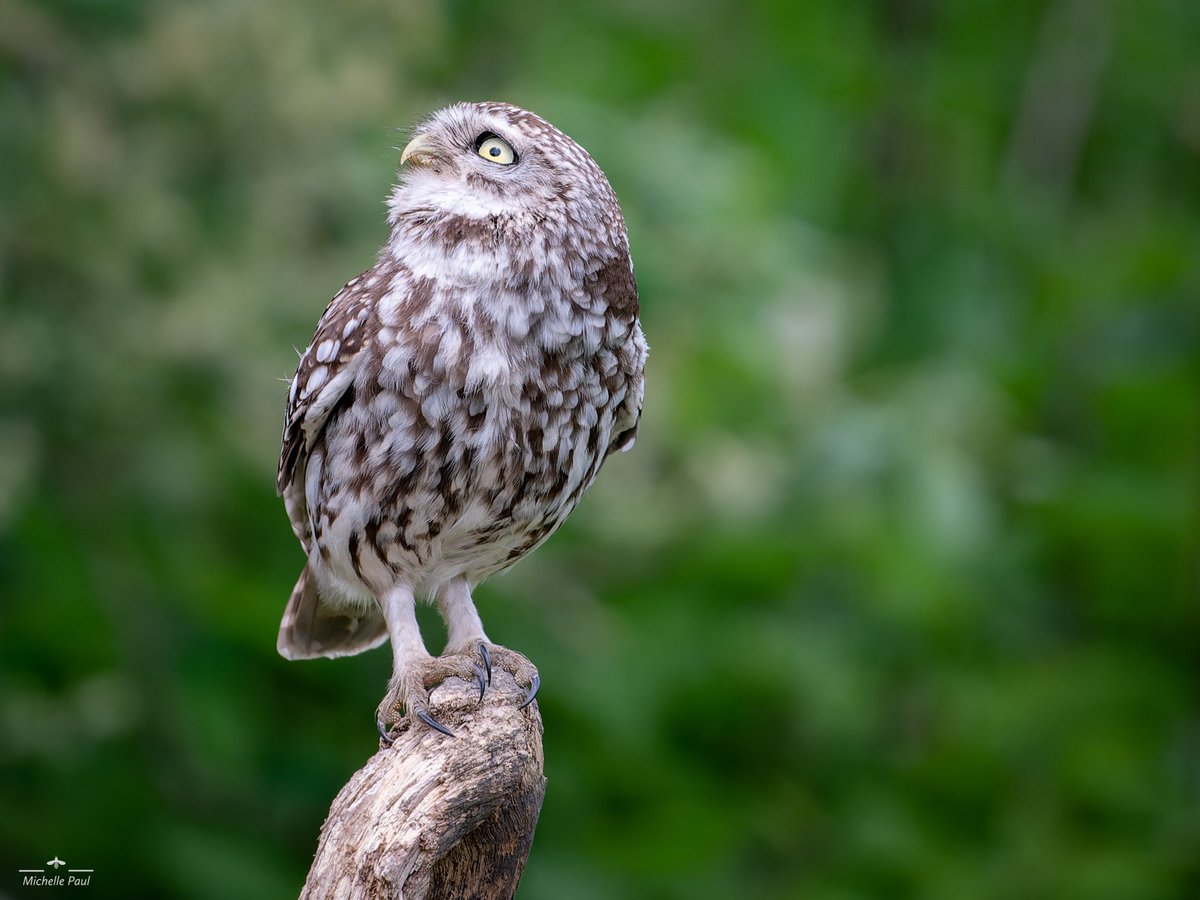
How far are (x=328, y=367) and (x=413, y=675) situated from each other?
79 cm

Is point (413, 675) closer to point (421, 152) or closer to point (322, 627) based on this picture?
point (322, 627)

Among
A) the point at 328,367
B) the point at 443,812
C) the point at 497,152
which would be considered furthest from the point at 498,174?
the point at 443,812

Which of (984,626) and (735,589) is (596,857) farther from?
(984,626)

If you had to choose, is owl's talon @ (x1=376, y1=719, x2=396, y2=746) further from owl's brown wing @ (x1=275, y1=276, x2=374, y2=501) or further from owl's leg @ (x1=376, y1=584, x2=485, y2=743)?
owl's brown wing @ (x1=275, y1=276, x2=374, y2=501)

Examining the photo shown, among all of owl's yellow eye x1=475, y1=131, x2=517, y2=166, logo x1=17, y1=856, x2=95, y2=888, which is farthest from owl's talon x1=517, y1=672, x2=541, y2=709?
logo x1=17, y1=856, x2=95, y2=888

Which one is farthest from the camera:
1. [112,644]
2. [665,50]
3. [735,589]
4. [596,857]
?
[665,50]

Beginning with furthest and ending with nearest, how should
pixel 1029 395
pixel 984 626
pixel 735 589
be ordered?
pixel 1029 395 < pixel 984 626 < pixel 735 589

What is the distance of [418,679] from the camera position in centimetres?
363

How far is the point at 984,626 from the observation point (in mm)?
8164

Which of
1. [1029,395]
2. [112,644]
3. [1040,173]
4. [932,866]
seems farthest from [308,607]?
[1040,173]

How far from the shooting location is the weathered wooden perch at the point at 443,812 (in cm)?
306

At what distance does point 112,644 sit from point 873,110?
269 inches

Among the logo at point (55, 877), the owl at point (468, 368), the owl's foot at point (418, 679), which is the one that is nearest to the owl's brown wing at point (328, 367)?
the owl at point (468, 368)

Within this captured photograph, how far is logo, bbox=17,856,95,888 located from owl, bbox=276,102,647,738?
2583 millimetres
